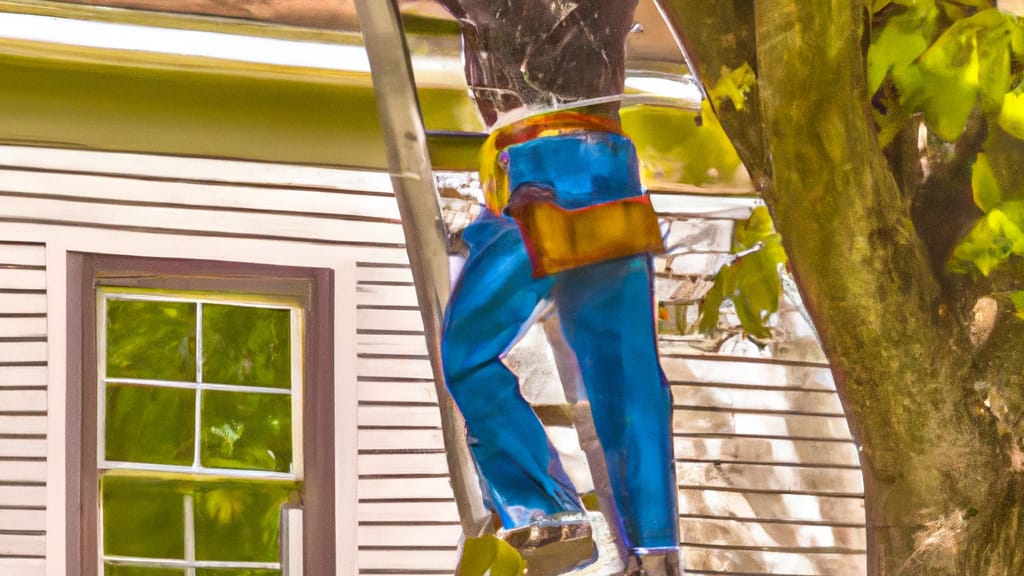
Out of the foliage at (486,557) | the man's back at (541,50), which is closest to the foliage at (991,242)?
the man's back at (541,50)

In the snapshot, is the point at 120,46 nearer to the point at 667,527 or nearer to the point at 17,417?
the point at 17,417

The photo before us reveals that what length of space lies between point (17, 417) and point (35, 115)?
0.52 metres

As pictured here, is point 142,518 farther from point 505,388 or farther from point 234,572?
point 505,388

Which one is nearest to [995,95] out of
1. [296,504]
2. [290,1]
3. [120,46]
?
[290,1]

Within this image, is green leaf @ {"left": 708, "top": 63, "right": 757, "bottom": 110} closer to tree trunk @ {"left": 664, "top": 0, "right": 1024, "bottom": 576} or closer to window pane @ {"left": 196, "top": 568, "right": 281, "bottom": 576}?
tree trunk @ {"left": 664, "top": 0, "right": 1024, "bottom": 576}

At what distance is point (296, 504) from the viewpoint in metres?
1.93

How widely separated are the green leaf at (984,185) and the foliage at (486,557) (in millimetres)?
944

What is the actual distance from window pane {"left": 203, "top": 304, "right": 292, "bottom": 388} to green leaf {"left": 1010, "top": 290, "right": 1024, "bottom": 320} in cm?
119

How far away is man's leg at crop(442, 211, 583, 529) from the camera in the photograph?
1.80m

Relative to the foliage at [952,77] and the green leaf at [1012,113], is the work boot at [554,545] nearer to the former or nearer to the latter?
the foliage at [952,77]

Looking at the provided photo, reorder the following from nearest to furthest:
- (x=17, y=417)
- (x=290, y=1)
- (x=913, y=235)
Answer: (x=913, y=235), (x=17, y=417), (x=290, y=1)

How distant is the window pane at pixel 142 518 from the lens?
1869 millimetres

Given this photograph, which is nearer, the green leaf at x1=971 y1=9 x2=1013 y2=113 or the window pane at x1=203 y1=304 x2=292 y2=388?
the green leaf at x1=971 y1=9 x2=1013 y2=113

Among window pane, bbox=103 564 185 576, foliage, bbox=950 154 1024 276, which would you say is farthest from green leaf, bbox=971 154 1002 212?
window pane, bbox=103 564 185 576
